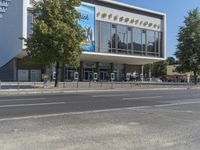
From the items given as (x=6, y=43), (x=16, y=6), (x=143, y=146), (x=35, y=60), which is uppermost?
(x=16, y=6)

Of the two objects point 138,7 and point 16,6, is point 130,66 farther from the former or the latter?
point 16,6

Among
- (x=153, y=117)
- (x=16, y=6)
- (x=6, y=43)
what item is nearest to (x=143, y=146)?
(x=153, y=117)

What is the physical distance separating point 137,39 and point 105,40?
939 centimetres

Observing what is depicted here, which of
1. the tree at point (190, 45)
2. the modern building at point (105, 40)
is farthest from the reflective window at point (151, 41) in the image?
the tree at point (190, 45)

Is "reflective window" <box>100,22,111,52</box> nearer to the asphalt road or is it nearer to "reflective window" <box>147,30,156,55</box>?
"reflective window" <box>147,30,156,55</box>

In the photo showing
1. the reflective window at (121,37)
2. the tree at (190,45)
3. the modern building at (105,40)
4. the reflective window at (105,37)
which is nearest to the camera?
the tree at (190,45)

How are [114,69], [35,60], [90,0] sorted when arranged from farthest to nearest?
1. [114,69]
2. [90,0]
3. [35,60]

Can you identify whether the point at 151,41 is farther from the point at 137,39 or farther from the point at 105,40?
the point at 105,40

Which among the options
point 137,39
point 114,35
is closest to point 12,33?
point 114,35

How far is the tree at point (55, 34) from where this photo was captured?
34312 millimetres

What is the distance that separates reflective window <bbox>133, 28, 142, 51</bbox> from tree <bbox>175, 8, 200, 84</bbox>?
16194 mm

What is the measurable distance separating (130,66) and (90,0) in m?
21.0

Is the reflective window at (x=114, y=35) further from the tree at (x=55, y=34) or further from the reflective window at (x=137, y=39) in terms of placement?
the tree at (x=55, y=34)

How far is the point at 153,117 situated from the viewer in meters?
12.4
